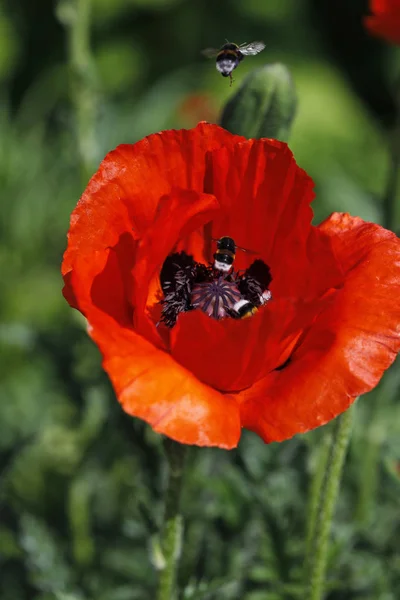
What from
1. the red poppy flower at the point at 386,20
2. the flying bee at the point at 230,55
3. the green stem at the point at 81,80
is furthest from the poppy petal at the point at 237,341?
the red poppy flower at the point at 386,20

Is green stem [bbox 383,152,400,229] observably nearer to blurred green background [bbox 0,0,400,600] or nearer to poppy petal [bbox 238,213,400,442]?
blurred green background [bbox 0,0,400,600]

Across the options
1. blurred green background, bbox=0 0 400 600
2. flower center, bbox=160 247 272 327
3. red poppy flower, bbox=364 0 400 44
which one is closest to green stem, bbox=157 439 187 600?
blurred green background, bbox=0 0 400 600

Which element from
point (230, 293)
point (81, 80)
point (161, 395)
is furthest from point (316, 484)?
point (81, 80)

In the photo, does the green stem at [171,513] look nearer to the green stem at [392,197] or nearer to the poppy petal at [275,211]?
the poppy petal at [275,211]

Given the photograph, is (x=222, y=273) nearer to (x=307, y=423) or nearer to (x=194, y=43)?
(x=307, y=423)

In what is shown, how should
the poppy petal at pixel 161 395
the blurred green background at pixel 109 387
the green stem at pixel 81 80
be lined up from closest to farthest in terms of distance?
the poppy petal at pixel 161 395 < the blurred green background at pixel 109 387 < the green stem at pixel 81 80

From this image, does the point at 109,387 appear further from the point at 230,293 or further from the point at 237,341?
the point at 237,341
